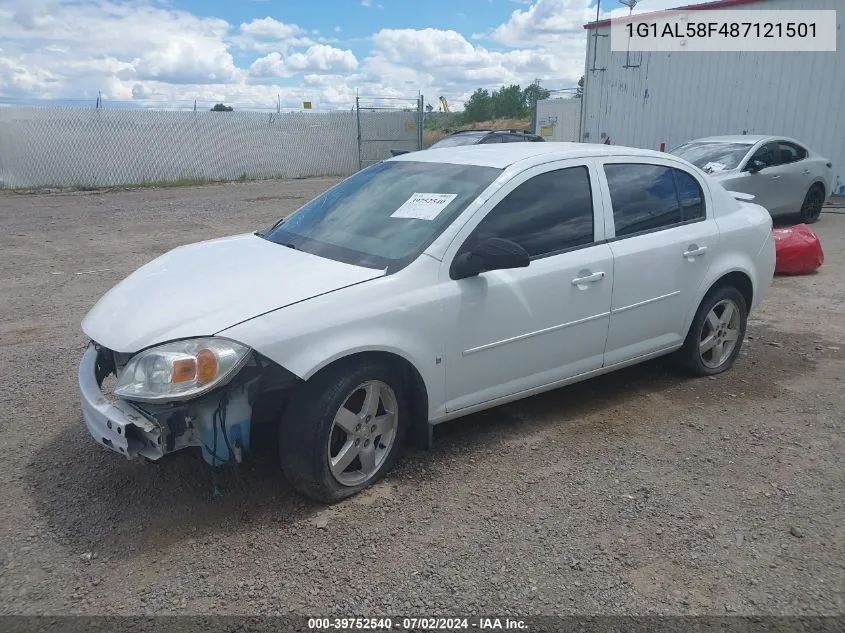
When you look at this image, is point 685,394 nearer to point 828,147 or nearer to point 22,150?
point 828,147

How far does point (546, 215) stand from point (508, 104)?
172 ft

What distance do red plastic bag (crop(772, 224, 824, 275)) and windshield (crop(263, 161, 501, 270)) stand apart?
19.4 feet

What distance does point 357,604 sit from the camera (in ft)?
9.02

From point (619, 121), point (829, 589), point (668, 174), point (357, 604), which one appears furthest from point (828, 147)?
point (357, 604)

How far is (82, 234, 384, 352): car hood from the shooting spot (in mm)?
3111

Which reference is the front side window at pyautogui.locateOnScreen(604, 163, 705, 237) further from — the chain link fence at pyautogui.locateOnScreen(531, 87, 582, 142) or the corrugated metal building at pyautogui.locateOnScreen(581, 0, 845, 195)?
the chain link fence at pyautogui.locateOnScreen(531, 87, 582, 142)

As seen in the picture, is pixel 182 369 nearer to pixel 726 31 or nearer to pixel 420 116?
pixel 726 31

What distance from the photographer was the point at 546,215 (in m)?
4.04

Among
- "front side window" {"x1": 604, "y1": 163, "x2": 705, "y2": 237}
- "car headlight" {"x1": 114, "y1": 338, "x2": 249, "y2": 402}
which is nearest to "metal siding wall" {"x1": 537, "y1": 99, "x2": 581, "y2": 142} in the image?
"front side window" {"x1": 604, "y1": 163, "x2": 705, "y2": 237}

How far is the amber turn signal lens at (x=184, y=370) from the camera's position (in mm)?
2949

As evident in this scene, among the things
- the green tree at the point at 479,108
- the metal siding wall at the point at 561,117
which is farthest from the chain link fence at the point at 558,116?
the green tree at the point at 479,108

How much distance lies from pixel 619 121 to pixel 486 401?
16866 millimetres

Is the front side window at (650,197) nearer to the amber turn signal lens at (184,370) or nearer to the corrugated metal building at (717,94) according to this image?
the amber turn signal lens at (184,370)

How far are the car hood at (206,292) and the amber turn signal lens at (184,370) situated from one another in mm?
137
